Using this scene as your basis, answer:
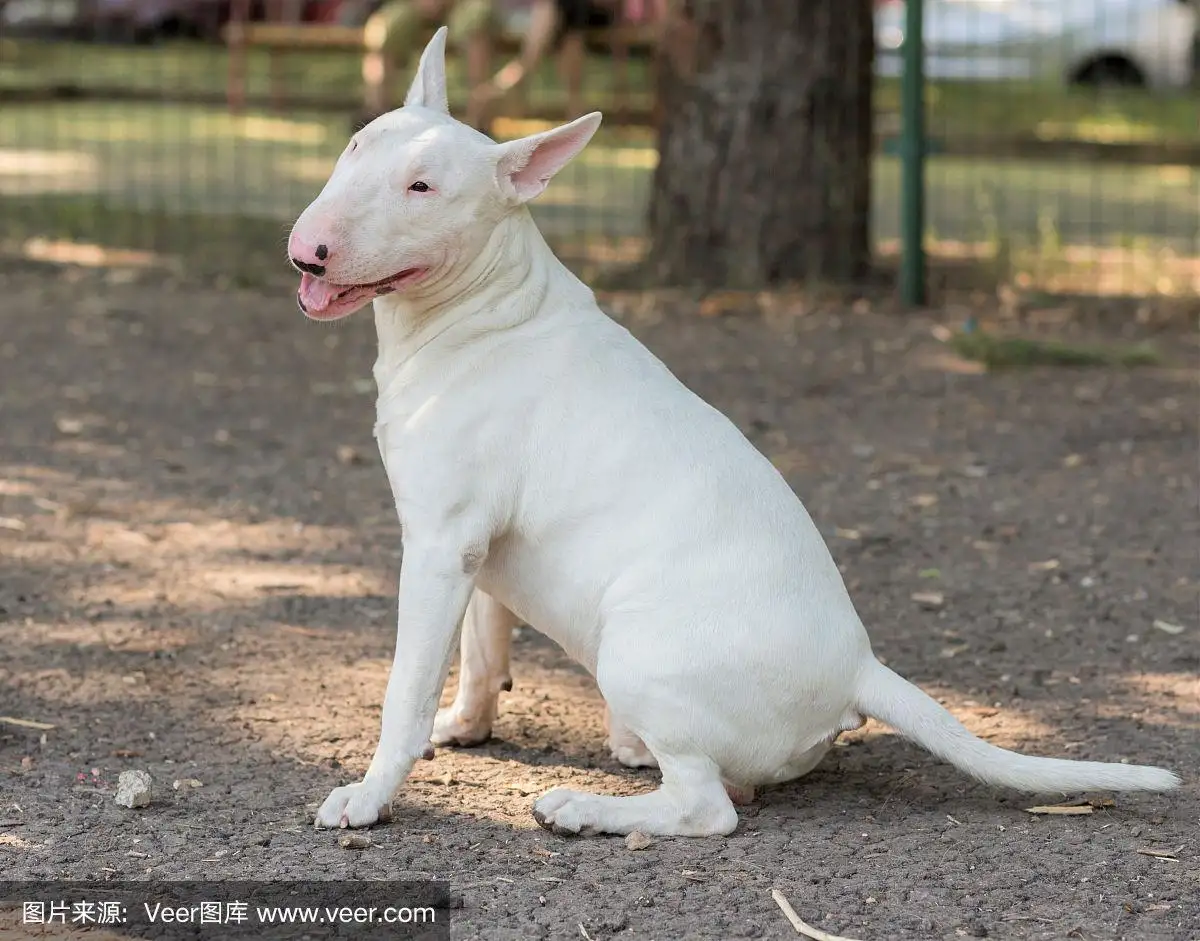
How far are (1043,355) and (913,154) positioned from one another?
58.5 inches

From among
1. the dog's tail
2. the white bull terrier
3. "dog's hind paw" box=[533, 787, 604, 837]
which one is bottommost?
"dog's hind paw" box=[533, 787, 604, 837]

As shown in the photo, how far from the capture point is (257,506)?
6.24 meters

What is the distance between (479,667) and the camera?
4.23 metres

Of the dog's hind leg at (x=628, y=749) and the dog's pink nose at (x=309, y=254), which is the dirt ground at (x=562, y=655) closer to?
the dog's hind leg at (x=628, y=749)

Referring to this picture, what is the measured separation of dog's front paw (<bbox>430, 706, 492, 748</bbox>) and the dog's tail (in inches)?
38.9

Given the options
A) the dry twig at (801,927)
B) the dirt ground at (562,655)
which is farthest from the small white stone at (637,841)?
the dry twig at (801,927)

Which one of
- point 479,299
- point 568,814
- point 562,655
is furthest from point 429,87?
point 562,655

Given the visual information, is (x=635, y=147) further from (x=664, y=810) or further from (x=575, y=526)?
(x=664, y=810)

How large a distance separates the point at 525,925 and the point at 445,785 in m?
0.79

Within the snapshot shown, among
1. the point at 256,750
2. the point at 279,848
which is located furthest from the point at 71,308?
the point at 279,848

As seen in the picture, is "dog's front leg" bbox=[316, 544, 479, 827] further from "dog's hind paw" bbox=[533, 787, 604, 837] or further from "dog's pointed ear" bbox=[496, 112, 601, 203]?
"dog's pointed ear" bbox=[496, 112, 601, 203]

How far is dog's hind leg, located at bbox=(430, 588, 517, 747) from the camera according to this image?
13.9 ft

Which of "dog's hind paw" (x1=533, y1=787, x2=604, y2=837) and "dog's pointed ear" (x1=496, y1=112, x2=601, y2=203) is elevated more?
"dog's pointed ear" (x1=496, y1=112, x2=601, y2=203)

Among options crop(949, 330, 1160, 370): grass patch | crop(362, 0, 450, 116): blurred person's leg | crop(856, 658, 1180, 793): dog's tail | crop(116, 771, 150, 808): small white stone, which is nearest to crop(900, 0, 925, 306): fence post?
crop(949, 330, 1160, 370): grass patch
